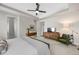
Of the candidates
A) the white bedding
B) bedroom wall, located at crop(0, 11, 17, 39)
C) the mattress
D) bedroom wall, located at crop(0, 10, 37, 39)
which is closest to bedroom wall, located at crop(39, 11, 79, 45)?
bedroom wall, located at crop(0, 10, 37, 39)

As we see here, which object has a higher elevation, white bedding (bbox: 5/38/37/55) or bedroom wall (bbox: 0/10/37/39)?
bedroom wall (bbox: 0/10/37/39)

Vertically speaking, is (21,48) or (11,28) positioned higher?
(11,28)

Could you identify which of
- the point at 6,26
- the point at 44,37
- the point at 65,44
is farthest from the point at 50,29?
the point at 6,26

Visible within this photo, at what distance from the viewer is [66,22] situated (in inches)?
76.2

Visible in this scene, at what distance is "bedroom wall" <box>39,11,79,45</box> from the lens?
1930mm

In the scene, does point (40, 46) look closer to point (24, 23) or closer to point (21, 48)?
point (21, 48)

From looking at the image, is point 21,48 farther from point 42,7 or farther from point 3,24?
point 42,7

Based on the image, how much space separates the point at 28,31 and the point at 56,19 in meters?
0.47

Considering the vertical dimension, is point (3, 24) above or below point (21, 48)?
above

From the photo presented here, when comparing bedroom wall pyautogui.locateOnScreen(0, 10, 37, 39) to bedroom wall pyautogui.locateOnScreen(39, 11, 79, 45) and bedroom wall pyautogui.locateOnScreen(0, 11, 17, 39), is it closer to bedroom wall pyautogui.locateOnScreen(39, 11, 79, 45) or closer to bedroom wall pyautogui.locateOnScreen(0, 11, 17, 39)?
bedroom wall pyautogui.locateOnScreen(0, 11, 17, 39)

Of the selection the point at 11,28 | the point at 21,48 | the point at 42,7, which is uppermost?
the point at 42,7

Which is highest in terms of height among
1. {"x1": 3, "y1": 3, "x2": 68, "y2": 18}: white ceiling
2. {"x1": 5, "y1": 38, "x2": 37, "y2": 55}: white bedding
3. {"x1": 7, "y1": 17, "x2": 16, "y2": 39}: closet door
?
{"x1": 3, "y1": 3, "x2": 68, "y2": 18}: white ceiling

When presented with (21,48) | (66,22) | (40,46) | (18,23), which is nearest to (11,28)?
(18,23)

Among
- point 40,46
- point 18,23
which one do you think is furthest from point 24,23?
point 40,46
